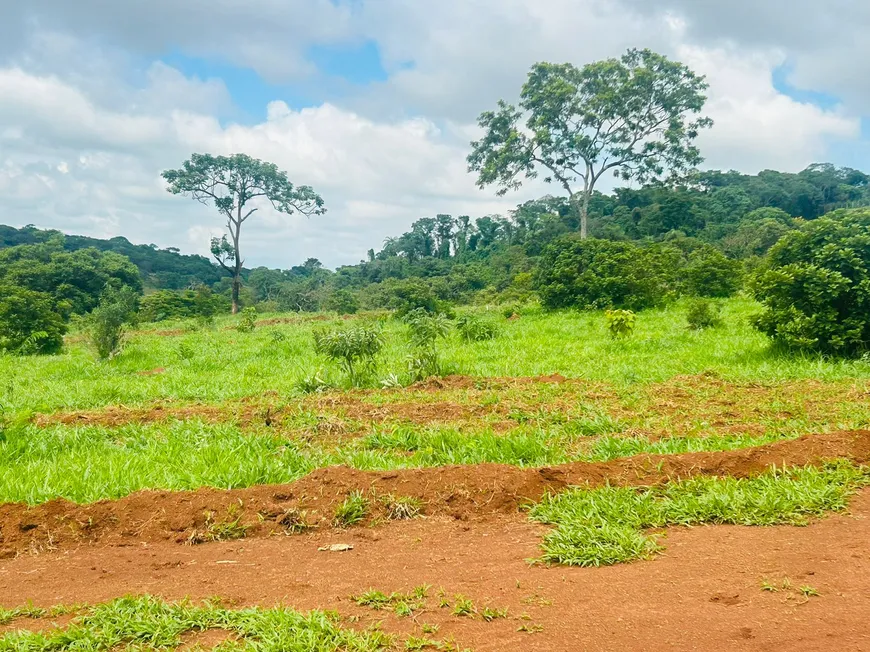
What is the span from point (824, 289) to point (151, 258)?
6455 centimetres

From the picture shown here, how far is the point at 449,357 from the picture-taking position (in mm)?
11828

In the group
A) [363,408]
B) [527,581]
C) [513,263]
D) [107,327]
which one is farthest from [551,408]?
[513,263]

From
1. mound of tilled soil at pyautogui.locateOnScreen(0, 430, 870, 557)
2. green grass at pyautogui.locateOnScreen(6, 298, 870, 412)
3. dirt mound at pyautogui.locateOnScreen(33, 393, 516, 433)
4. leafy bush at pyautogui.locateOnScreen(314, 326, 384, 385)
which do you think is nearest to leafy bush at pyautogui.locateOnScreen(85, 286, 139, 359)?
green grass at pyautogui.locateOnScreen(6, 298, 870, 412)

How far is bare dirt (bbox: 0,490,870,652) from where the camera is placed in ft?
8.48

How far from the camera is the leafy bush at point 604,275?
746 inches

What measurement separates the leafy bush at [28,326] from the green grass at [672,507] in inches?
756

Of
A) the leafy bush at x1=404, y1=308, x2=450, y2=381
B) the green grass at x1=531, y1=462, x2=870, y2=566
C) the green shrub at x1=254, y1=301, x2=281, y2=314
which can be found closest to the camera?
the green grass at x1=531, y1=462, x2=870, y2=566

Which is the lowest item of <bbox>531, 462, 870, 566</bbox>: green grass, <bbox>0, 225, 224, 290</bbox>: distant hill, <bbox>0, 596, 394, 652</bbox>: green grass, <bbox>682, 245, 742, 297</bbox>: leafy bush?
<bbox>0, 596, 394, 652</bbox>: green grass

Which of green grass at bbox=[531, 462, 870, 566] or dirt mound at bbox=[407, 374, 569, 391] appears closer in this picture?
green grass at bbox=[531, 462, 870, 566]

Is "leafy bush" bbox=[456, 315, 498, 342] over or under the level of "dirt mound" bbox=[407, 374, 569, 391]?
over

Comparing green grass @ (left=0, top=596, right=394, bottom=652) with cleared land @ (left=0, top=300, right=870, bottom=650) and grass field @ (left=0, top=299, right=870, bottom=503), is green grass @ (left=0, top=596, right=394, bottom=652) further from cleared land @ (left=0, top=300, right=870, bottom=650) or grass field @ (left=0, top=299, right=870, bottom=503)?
grass field @ (left=0, top=299, right=870, bottom=503)

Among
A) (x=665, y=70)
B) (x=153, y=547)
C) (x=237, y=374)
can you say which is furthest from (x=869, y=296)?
(x=665, y=70)

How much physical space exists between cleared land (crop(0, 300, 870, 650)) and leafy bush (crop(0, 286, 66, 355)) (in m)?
12.7

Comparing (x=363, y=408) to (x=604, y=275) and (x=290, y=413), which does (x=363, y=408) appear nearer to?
(x=290, y=413)
